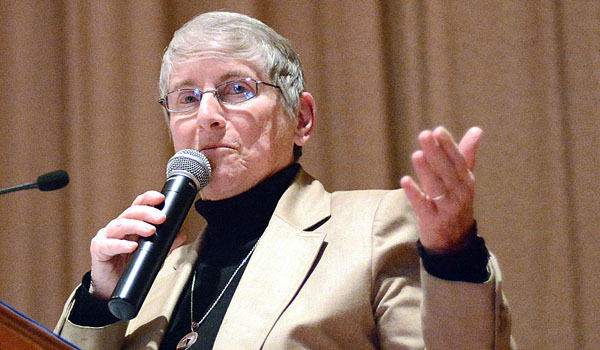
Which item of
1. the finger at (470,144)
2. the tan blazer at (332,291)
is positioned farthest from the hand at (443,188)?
the tan blazer at (332,291)

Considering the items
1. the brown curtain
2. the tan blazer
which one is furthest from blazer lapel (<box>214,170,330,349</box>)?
the brown curtain

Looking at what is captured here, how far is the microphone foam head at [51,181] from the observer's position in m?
1.38

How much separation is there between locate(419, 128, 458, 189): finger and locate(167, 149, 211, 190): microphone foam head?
619 mm

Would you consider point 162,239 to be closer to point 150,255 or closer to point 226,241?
point 150,255

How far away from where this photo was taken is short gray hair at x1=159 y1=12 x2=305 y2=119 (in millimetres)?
1708

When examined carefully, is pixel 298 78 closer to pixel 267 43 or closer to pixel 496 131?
pixel 267 43

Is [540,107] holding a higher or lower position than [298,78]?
lower

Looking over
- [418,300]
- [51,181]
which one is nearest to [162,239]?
[51,181]

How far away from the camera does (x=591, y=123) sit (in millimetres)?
2031

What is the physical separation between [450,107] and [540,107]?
0.28 m

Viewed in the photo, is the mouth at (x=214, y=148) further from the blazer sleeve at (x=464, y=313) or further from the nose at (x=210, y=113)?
the blazer sleeve at (x=464, y=313)

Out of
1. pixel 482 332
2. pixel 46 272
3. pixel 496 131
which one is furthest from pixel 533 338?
pixel 46 272

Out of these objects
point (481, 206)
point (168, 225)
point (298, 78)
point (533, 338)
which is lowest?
point (533, 338)

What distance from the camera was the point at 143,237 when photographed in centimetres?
127
